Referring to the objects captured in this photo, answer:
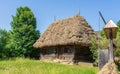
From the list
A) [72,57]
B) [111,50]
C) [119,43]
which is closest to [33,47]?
[72,57]

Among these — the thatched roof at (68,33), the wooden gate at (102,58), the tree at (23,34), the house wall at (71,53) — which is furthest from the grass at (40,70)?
the tree at (23,34)

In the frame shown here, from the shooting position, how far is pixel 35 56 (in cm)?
3781

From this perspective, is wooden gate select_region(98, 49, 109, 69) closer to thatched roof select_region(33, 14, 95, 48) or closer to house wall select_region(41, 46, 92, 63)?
thatched roof select_region(33, 14, 95, 48)

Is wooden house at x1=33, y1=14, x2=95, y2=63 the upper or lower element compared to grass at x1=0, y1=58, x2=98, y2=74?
upper

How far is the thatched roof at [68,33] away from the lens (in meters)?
27.4

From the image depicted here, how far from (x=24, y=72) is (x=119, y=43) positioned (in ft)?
39.7

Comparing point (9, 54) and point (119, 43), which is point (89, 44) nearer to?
point (119, 43)

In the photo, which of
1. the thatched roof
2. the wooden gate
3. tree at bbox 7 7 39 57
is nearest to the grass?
the wooden gate

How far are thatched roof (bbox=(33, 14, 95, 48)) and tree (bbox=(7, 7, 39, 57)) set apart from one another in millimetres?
2836

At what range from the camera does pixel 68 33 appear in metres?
28.9

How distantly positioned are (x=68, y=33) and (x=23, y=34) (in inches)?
377

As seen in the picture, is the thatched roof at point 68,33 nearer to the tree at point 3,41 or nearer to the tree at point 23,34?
the tree at point 23,34

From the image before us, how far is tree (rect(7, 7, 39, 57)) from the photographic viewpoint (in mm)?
36531

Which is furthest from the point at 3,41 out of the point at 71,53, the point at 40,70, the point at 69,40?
the point at 40,70
